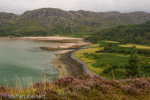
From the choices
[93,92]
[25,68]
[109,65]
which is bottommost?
[25,68]

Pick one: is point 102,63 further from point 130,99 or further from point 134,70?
point 130,99

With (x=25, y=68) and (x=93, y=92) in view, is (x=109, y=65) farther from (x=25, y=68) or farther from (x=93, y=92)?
(x=93, y=92)

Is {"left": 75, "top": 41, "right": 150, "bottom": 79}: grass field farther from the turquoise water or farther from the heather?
the heather

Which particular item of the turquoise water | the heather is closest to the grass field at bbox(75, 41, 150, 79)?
the turquoise water

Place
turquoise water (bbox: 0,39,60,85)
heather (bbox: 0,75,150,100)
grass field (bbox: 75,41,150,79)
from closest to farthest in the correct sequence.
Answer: heather (bbox: 0,75,150,100) < turquoise water (bbox: 0,39,60,85) < grass field (bbox: 75,41,150,79)

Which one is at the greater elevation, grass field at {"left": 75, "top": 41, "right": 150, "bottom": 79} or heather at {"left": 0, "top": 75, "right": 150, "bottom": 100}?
heather at {"left": 0, "top": 75, "right": 150, "bottom": 100}

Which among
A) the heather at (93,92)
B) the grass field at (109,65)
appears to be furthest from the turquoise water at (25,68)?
the grass field at (109,65)

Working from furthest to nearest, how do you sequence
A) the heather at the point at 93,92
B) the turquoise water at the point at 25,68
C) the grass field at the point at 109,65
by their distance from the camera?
the grass field at the point at 109,65 → the turquoise water at the point at 25,68 → the heather at the point at 93,92

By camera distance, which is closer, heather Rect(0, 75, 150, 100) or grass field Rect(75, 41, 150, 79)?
heather Rect(0, 75, 150, 100)

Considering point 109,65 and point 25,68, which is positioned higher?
point 109,65

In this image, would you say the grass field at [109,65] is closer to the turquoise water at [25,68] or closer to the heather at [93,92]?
the turquoise water at [25,68]

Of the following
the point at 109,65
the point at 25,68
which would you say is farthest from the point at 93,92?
the point at 25,68

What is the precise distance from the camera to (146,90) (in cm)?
856

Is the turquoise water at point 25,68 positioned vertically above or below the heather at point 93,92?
below
